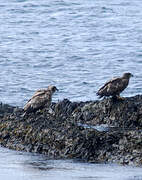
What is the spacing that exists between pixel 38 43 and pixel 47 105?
15.6 meters

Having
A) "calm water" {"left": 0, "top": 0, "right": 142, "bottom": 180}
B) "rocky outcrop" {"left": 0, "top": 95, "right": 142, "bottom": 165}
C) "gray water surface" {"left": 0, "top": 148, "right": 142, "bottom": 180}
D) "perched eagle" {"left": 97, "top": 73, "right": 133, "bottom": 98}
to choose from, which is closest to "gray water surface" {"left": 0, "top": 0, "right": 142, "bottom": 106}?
"calm water" {"left": 0, "top": 0, "right": 142, "bottom": 180}

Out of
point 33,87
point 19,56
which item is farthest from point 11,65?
point 33,87

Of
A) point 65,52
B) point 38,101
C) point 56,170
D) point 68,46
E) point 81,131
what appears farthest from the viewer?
point 68,46

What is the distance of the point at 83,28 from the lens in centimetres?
3175

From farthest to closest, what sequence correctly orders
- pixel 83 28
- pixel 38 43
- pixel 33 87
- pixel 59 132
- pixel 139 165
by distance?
pixel 83 28 → pixel 38 43 → pixel 33 87 → pixel 59 132 → pixel 139 165

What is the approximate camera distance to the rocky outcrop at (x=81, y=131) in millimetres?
11125

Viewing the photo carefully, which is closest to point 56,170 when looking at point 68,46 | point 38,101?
point 38,101

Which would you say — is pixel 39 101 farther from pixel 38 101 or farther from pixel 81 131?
pixel 81 131

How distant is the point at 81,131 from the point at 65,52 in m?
15.1

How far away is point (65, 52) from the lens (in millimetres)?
26688

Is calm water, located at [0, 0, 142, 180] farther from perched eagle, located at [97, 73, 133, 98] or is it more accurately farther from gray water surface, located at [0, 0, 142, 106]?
perched eagle, located at [97, 73, 133, 98]

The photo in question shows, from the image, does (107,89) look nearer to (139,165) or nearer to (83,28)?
(139,165)

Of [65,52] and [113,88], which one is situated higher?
[65,52]

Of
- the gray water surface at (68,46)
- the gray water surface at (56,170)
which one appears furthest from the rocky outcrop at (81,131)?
the gray water surface at (68,46)
